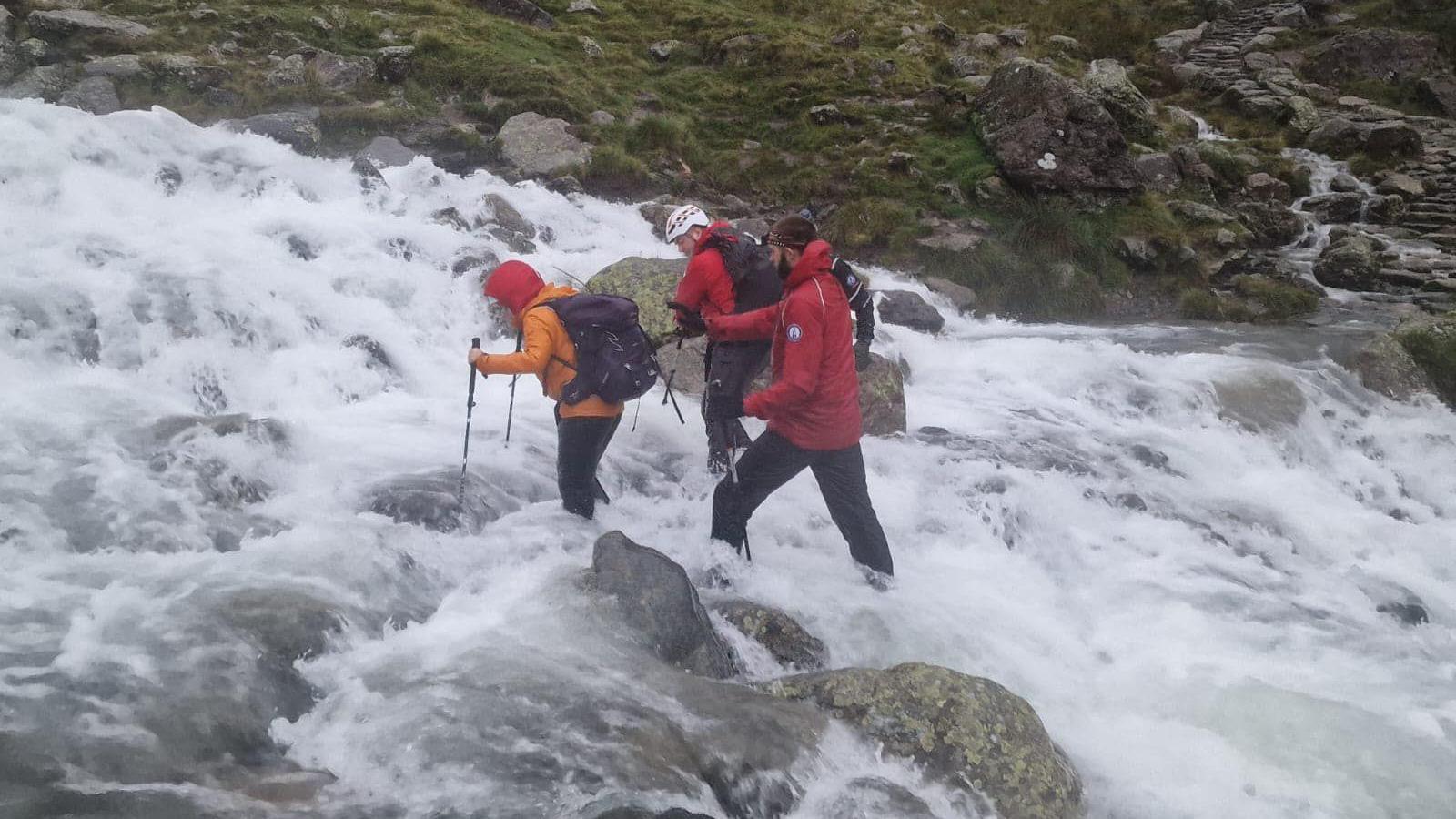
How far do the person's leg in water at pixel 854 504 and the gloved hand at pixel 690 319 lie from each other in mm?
1571

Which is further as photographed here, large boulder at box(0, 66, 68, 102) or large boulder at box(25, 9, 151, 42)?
large boulder at box(25, 9, 151, 42)

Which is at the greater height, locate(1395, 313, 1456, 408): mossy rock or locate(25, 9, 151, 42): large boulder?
locate(25, 9, 151, 42): large boulder

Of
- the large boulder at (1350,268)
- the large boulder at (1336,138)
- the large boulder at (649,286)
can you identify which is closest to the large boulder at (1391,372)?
the large boulder at (1350,268)

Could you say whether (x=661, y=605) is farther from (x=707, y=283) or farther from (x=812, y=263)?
(x=707, y=283)

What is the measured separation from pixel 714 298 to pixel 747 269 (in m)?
0.39

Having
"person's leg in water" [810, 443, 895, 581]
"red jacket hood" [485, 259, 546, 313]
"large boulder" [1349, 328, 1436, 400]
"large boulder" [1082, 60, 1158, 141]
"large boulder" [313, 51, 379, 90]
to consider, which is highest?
"large boulder" [1082, 60, 1158, 141]

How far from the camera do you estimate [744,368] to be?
25.0 ft

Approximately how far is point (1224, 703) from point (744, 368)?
454 centimetres

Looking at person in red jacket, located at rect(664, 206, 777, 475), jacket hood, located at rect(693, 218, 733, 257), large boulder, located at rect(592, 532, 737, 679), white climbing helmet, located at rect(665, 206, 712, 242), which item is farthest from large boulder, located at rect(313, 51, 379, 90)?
large boulder, located at rect(592, 532, 737, 679)

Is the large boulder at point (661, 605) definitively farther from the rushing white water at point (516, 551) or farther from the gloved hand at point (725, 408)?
the gloved hand at point (725, 408)

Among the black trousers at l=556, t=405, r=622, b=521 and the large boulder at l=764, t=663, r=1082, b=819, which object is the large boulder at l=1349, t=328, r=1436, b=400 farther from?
the black trousers at l=556, t=405, r=622, b=521

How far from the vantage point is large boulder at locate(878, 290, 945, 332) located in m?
14.1

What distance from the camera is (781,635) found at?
6258 millimetres

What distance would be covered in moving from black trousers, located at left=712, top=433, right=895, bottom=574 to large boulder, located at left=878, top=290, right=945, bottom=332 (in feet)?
24.9
